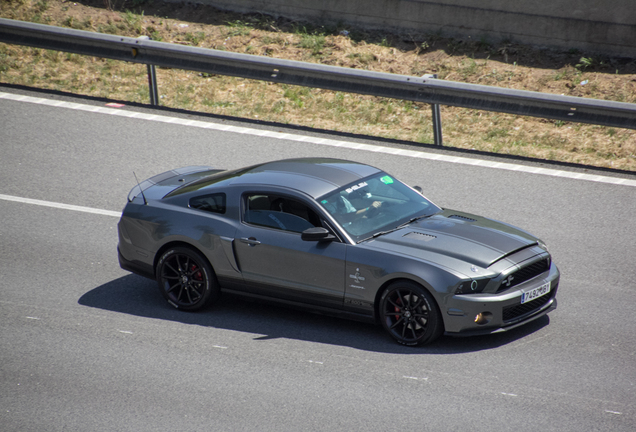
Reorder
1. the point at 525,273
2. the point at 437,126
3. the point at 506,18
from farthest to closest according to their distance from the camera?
the point at 506,18 < the point at 437,126 < the point at 525,273

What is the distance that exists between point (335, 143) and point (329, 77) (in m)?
1.31

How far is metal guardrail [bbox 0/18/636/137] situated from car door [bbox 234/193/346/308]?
17.9 ft

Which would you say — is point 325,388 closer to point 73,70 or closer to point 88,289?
point 88,289

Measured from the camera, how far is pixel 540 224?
9.77 meters

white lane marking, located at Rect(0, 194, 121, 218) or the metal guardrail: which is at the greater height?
the metal guardrail

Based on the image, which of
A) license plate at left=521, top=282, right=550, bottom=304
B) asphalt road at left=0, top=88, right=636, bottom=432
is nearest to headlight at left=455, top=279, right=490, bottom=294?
license plate at left=521, top=282, right=550, bottom=304

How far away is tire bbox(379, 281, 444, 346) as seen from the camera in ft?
22.8

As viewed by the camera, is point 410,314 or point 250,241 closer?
point 410,314

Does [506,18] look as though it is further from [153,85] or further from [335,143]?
[153,85]

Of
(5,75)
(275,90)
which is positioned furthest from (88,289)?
(5,75)

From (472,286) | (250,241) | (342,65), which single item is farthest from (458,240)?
(342,65)

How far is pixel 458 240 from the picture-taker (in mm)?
7309

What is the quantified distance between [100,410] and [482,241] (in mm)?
3721

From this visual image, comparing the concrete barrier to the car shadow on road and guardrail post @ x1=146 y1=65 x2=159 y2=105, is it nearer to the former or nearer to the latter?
guardrail post @ x1=146 y1=65 x2=159 y2=105
